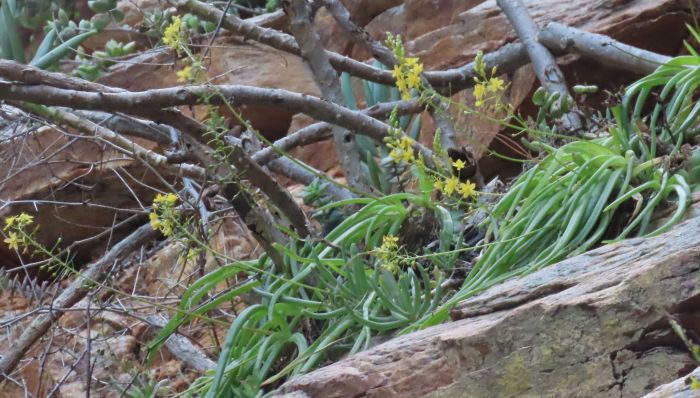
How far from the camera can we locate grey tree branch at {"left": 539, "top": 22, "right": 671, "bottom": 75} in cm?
372

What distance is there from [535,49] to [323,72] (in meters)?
0.98

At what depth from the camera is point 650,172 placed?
2412 mm

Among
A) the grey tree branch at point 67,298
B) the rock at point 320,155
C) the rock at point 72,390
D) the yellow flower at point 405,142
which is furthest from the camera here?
the rock at point 320,155

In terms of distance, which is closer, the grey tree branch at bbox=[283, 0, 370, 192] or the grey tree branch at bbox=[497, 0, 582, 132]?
the grey tree branch at bbox=[283, 0, 370, 192]

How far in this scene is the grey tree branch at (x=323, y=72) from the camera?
3611mm

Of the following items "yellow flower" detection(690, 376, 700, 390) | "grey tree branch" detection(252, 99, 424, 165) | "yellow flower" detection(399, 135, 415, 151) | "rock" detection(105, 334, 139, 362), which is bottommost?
"rock" detection(105, 334, 139, 362)

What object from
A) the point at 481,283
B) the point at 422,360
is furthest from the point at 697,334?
the point at 481,283

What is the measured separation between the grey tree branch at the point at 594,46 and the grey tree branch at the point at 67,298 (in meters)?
1.87

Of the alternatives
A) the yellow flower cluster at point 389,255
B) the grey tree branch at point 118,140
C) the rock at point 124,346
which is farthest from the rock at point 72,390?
the yellow flower cluster at point 389,255

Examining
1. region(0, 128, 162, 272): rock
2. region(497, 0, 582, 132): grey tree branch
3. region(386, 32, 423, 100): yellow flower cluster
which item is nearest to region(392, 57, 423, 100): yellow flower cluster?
region(386, 32, 423, 100): yellow flower cluster

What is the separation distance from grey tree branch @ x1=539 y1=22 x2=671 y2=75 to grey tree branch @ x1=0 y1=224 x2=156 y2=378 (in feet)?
6.14

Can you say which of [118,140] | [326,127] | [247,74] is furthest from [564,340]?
[247,74]

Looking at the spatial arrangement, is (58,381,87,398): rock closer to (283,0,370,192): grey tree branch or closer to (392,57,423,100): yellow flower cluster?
(283,0,370,192): grey tree branch

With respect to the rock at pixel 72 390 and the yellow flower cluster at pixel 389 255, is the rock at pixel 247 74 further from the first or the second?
the yellow flower cluster at pixel 389 255
